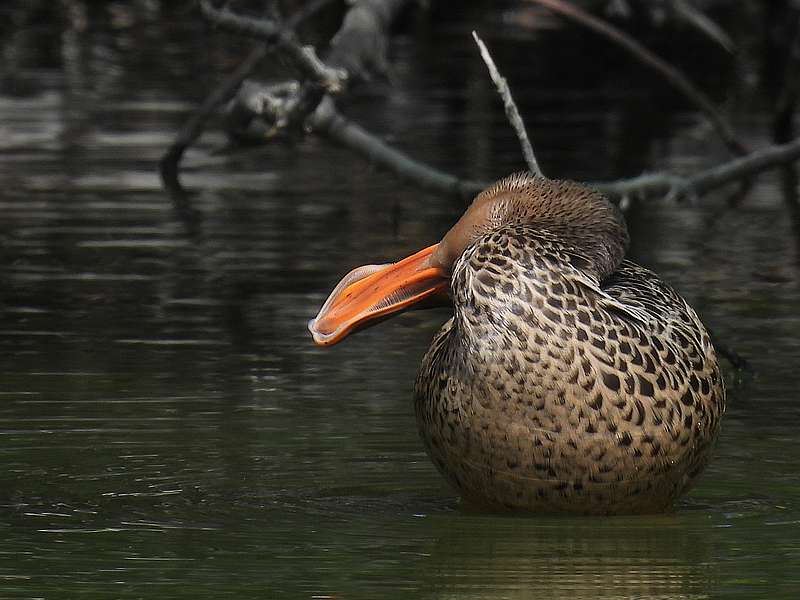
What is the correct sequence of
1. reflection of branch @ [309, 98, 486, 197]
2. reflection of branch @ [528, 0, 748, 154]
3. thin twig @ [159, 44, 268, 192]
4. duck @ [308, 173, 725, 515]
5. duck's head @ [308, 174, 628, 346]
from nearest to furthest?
duck @ [308, 173, 725, 515], duck's head @ [308, 174, 628, 346], reflection of branch @ [309, 98, 486, 197], reflection of branch @ [528, 0, 748, 154], thin twig @ [159, 44, 268, 192]

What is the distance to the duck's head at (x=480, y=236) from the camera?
21.8 feet

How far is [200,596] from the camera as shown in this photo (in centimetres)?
579

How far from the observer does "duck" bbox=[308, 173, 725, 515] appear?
6.25 m

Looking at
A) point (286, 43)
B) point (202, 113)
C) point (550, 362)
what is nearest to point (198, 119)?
point (202, 113)

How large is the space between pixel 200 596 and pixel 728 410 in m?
3.11

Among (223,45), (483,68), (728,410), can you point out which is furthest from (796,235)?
(223,45)

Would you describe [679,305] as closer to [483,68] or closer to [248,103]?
[248,103]

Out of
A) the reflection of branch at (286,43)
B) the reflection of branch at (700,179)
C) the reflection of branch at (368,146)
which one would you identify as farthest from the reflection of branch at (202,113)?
the reflection of branch at (700,179)

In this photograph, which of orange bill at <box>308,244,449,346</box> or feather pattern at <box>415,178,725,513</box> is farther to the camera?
orange bill at <box>308,244,449,346</box>

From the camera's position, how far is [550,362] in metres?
6.22

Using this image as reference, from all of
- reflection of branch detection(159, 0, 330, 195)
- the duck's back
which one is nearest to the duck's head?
the duck's back

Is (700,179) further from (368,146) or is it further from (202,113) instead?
(202,113)

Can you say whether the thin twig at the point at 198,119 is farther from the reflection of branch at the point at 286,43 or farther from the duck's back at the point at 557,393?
the duck's back at the point at 557,393

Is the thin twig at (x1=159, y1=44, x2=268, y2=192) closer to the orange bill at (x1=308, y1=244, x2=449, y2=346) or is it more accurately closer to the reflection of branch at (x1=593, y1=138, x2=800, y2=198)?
the reflection of branch at (x1=593, y1=138, x2=800, y2=198)
